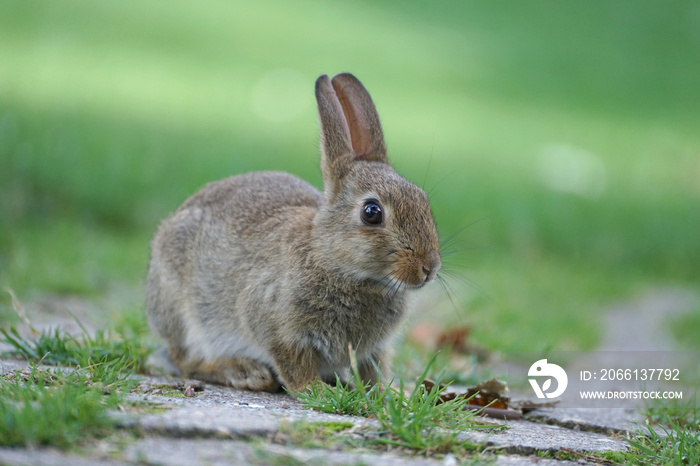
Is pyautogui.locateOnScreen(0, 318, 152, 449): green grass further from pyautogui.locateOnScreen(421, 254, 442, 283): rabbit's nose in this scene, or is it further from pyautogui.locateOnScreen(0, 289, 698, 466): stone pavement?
pyautogui.locateOnScreen(421, 254, 442, 283): rabbit's nose

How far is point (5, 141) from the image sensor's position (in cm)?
807

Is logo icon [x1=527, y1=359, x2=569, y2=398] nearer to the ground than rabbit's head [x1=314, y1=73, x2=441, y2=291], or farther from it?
nearer to the ground

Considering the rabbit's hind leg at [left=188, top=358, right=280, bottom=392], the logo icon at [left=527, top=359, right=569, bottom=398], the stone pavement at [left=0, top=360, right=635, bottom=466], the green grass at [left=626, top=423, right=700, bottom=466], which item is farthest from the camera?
the logo icon at [left=527, top=359, right=569, bottom=398]

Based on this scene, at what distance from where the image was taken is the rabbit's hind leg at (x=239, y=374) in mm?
4320

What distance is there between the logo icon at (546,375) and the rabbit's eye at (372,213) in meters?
1.58

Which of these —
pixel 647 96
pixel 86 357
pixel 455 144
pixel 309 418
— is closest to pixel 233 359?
pixel 86 357

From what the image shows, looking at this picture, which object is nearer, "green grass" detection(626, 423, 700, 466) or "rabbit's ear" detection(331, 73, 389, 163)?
"green grass" detection(626, 423, 700, 466)

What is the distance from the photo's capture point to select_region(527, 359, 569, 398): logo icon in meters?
4.87

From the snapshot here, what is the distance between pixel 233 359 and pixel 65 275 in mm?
2537

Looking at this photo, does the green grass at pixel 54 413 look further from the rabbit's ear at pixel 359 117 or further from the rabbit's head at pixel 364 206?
the rabbit's ear at pixel 359 117

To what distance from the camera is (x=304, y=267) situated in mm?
4242

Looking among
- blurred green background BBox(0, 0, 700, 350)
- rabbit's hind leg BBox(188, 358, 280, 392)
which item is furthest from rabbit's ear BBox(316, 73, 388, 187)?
rabbit's hind leg BBox(188, 358, 280, 392)

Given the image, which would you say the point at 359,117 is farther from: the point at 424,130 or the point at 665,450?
the point at 424,130

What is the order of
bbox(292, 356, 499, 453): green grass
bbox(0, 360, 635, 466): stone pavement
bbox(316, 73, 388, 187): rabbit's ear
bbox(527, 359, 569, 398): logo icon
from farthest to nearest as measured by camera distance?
bbox(527, 359, 569, 398): logo icon
bbox(316, 73, 388, 187): rabbit's ear
bbox(292, 356, 499, 453): green grass
bbox(0, 360, 635, 466): stone pavement
